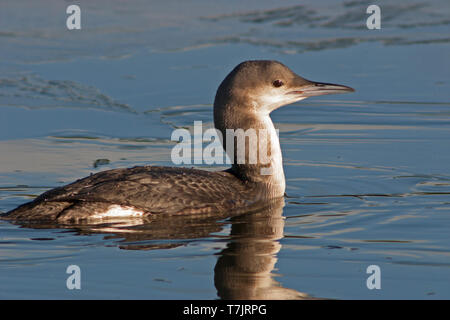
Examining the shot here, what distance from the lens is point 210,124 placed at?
399 inches

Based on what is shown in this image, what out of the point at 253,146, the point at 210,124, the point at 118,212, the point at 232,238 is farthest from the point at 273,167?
the point at 210,124

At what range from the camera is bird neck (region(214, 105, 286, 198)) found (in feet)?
24.5

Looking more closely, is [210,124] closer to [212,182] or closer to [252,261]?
[212,182]

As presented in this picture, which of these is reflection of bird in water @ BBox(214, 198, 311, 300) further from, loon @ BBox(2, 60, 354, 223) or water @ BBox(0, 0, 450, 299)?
loon @ BBox(2, 60, 354, 223)

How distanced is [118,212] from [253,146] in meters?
1.34

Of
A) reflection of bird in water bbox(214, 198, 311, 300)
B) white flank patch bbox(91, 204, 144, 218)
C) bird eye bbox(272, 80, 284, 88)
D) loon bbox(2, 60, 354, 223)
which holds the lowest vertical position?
reflection of bird in water bbox(214, 198, 311, 300)

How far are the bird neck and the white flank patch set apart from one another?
3.65 ft

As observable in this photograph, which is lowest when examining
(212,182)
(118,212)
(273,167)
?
(118,212)

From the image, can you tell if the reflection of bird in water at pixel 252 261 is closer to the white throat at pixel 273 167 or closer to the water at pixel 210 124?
the water at pixel 210 124

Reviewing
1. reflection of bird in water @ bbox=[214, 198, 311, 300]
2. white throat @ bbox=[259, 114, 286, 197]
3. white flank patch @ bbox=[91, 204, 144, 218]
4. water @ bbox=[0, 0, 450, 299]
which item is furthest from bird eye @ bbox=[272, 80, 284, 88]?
white flank patch @ bbox=[91, 204, 144, 218]

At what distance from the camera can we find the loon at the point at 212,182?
6707mm

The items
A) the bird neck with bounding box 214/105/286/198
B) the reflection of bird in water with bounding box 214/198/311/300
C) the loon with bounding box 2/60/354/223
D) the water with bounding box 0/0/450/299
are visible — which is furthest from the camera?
the bird neck with bounding box 214/105/286/198
